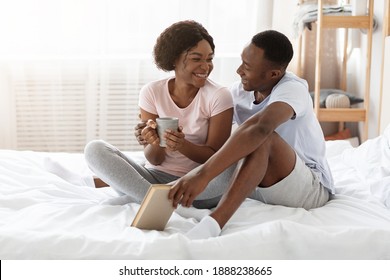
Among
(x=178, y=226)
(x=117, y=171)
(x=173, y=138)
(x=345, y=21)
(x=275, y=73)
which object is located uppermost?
(x=345, y=21)

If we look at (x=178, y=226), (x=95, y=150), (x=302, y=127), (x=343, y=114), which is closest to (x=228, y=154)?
(x=178, y=226)

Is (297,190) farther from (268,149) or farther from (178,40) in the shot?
(178,40)

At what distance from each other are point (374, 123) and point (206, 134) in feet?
5.90

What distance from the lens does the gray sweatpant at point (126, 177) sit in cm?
197

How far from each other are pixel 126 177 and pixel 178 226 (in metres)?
0.29

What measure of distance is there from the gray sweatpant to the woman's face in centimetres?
30

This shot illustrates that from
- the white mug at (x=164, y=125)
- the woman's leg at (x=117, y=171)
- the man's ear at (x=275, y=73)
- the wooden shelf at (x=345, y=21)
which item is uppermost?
the wooden shelf at (x=345, y=21)

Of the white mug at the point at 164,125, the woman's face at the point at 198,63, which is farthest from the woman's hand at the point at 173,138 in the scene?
the woman's face at the point at 198,63

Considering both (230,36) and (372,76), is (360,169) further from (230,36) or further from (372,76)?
(230,36)

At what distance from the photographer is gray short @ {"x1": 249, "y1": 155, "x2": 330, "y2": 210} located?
6.33 ft

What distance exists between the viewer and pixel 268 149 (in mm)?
1828

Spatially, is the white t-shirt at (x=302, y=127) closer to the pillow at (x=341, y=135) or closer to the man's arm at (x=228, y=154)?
the man's arm at (x=228, y=154)

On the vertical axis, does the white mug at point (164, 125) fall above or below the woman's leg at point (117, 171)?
above

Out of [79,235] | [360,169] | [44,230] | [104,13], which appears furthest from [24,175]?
[104,13]
